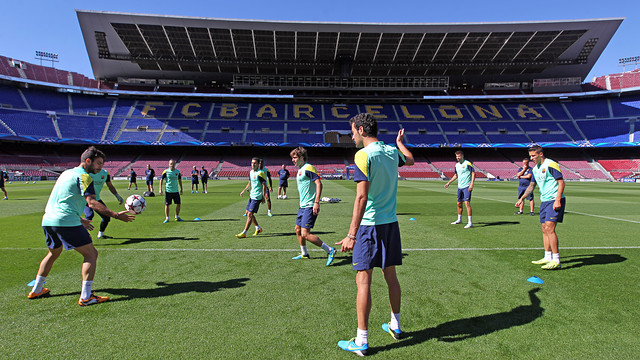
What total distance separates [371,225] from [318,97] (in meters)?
62.1

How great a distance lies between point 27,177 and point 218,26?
32.9 m

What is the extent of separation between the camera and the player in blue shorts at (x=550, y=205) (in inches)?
223

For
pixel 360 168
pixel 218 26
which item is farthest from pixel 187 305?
pixel 218 26

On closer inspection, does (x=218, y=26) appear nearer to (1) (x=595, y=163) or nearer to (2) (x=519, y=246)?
(2) (x=519, y=246)

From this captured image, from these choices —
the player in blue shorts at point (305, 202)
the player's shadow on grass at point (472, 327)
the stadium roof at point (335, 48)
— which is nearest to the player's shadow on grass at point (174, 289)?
the player in blue shorts at point (305, 202)

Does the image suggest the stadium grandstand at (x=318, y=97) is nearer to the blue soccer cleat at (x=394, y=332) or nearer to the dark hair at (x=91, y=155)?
the dark hair at (x=91, y=155)

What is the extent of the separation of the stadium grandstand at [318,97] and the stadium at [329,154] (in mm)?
341

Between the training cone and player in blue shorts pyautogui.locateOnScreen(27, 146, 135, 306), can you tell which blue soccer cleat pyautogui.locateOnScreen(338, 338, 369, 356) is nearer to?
player in blue shorts pyautogui.locateOnScreen(27, 146, 135, 306)

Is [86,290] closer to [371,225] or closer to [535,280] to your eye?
[371,225]

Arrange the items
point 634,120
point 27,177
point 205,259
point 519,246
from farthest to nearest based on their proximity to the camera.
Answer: point 634,120 < point 27,177 < point 519,246 < point 205,259

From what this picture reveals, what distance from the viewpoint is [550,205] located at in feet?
19.1

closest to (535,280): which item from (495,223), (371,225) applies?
(371,225)

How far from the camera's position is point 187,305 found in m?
4.15

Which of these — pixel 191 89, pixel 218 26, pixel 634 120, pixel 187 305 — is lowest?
pixel 187 305
